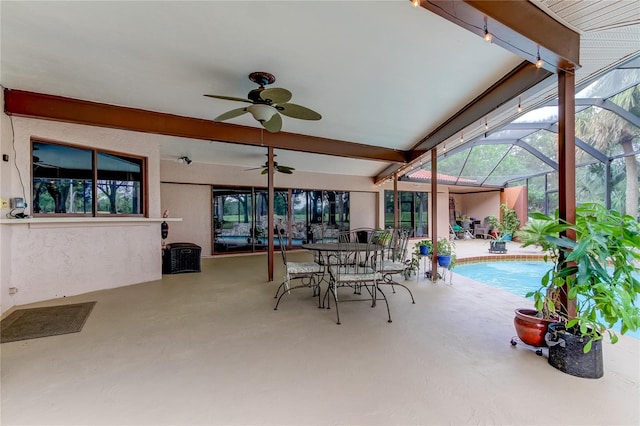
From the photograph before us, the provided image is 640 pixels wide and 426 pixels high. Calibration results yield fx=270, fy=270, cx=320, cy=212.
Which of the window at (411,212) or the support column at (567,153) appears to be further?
the window at (411,212)

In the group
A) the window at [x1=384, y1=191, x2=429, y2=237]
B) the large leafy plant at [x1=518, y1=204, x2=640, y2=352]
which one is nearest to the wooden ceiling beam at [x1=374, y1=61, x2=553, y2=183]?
the large leafy plant at [x1=518, y1=204, x2=640, y2=352]

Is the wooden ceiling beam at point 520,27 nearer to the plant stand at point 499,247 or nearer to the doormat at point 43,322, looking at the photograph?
the doormat at point 43,322

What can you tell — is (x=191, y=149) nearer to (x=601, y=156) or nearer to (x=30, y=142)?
(x=30, y=142)

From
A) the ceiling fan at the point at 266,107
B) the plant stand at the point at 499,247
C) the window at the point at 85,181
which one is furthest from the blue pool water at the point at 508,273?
the window at the point at 85,181

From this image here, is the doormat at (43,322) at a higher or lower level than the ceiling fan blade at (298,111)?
lower

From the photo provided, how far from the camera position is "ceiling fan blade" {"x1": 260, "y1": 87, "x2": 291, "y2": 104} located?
251cm

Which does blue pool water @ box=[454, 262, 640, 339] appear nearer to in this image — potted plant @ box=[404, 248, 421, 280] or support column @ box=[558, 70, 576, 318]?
potted plant @ box=[404, 248, 421, 280]

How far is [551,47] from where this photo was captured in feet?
6.89

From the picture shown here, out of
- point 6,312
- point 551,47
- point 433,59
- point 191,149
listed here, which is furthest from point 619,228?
point 191,149

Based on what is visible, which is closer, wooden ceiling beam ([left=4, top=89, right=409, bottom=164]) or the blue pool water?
wooden ceiling beam ([left=4, top=89, right=409, bottom=164])

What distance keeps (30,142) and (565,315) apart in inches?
254

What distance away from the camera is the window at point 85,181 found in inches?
152

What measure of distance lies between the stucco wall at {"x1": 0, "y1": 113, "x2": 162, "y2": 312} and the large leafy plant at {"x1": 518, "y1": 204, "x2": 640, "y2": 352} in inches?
223

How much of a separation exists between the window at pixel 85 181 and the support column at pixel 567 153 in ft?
19.6
